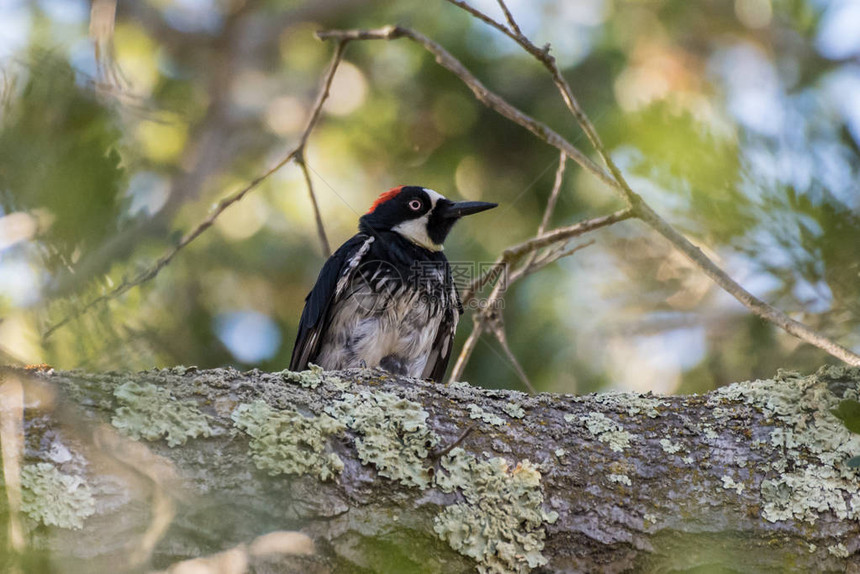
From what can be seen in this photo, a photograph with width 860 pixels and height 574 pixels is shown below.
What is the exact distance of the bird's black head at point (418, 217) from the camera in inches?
186

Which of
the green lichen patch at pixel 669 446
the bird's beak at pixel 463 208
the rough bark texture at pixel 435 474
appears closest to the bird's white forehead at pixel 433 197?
the bird's beak at pixel 463 208

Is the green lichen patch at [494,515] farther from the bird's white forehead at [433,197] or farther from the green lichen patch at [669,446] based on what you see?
the bird's white forehead at [433,197]

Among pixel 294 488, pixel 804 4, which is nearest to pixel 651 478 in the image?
pixel 294 488

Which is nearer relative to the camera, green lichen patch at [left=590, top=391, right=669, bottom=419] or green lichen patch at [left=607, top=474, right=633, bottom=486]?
green lichen patch at [left=607, top=474, right=633, bottom=486]

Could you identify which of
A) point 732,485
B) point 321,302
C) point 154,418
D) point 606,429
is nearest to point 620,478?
point 606,429

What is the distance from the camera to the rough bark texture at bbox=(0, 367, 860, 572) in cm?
174

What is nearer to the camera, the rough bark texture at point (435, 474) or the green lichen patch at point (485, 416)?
the rough bark texture at point (435, 474)

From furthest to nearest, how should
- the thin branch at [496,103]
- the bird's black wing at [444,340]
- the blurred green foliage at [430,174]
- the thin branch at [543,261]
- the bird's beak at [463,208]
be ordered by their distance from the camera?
the bird's beak at [463,208] → the bird's black wing at [444,340] → the thin branch at [543,261] → the thin branch at [496,103] → the blurred green foliage at [430,174]

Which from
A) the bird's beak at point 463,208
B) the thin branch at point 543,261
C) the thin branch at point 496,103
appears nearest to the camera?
the thin branch at point 496,103

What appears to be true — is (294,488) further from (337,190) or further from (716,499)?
(337,190)

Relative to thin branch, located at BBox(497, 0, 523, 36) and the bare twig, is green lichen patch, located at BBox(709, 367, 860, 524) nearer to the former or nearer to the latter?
the bare twig

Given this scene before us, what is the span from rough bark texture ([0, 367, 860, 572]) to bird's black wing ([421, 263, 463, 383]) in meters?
1.93

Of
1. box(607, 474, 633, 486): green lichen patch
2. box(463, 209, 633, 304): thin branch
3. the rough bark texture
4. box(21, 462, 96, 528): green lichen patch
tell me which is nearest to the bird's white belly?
box(463, 209, 633, 304): thin branch

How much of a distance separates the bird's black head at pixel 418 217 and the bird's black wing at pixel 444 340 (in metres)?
0.35
